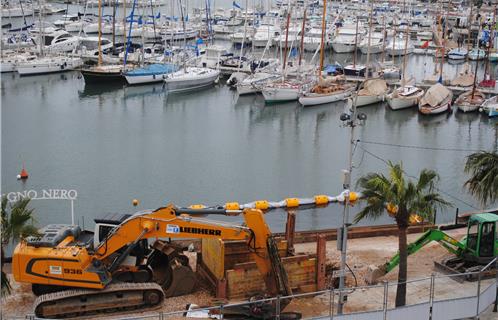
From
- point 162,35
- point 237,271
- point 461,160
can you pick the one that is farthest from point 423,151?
point 162,35

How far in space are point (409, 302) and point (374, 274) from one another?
7.03ft

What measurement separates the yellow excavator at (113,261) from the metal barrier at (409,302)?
79cm

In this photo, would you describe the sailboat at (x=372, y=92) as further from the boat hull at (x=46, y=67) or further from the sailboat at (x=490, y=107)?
the boat hull at (x=46, y=67)

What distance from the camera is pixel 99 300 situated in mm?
21812

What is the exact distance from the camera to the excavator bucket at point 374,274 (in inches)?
954

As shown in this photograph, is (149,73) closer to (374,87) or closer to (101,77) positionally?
(101,77)

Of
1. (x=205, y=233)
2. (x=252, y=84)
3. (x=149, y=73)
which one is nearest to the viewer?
(x=205, y=233)

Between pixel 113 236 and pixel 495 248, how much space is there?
1163 centimetres

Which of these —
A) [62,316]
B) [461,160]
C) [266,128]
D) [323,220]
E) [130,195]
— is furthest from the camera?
[266,128]

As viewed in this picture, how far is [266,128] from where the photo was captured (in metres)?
→ 63.6

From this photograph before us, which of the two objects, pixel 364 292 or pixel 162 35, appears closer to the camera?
pixel 364 292

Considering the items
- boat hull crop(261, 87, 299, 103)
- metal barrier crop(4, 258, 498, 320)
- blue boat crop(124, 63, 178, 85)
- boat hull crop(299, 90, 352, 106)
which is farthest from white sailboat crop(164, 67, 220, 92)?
metal barrier crop(4, 258, 498, 320)

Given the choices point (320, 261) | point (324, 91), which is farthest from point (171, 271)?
point (324, 91)

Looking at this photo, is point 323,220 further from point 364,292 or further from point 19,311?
point 19,311
